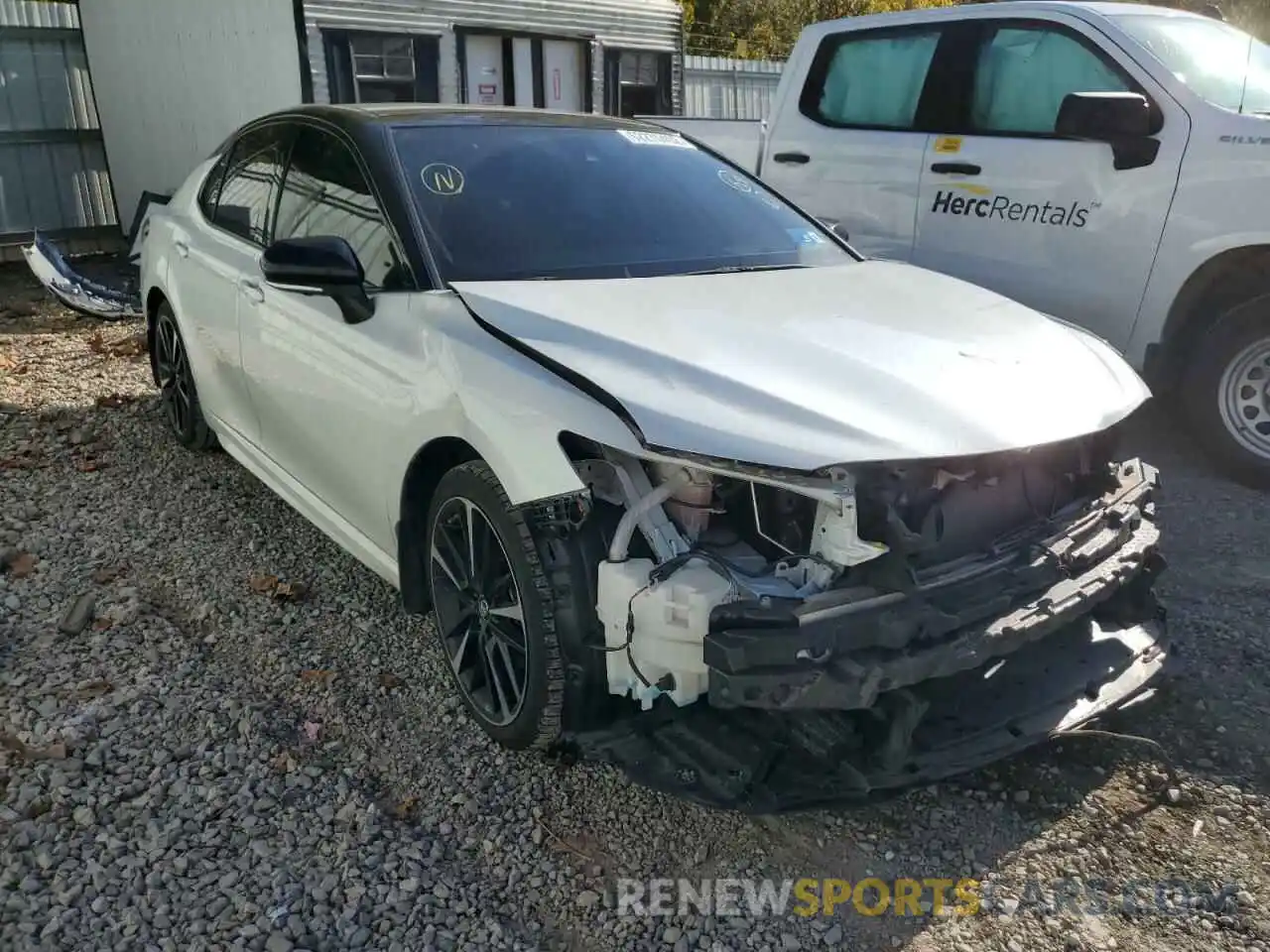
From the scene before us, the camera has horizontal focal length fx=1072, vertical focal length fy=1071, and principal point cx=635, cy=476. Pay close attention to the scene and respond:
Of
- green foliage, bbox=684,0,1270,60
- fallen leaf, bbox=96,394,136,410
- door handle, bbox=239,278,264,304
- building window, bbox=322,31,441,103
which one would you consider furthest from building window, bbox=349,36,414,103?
green foliage, bbox=684,0,1270,60

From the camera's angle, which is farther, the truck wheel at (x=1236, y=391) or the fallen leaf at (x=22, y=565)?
the truck wheel at (x=1236, y=391)

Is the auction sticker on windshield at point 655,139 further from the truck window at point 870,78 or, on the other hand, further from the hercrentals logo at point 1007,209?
the truck window at point 870,78

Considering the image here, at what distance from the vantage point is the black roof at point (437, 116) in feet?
11.9

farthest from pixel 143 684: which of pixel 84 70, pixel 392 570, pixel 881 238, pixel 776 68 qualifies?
pixel 776 68

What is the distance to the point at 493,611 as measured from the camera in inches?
113

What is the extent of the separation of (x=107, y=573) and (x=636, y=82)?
10161mm

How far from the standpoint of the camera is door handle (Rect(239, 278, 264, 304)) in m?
3.87

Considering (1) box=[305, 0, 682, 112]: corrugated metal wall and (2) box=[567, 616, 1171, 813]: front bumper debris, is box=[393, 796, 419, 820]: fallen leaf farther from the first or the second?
(1) box=[305, 0, 682, 112]: corrugated metal wall

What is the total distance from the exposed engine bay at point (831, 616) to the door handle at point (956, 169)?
315cm

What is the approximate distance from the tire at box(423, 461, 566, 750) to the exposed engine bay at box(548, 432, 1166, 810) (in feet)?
0.54

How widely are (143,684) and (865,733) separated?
2227 millimetres

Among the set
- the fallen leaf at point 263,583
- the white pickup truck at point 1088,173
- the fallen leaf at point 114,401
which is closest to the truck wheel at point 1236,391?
the white pickup truck at point 1088,173

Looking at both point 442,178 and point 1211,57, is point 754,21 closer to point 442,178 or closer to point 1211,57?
point 1211,57

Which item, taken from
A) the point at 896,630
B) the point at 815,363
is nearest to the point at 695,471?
the point at 815,363
